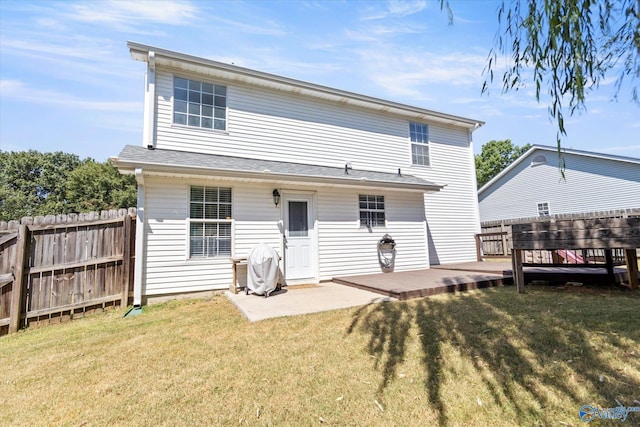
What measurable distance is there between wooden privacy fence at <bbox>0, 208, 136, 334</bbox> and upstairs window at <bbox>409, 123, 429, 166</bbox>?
30.1ft

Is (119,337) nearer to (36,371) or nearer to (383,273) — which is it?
(36,371)

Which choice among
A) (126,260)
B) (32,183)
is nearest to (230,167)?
(126,260)

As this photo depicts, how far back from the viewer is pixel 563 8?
240 cm

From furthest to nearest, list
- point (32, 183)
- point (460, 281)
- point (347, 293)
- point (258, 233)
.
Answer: point (32, 183)
point (258, 233)
point (460, 281)
point (347, 293)

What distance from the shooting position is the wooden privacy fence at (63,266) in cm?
450

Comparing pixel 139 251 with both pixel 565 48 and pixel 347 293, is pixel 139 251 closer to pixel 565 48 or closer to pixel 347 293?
pixel 347 293

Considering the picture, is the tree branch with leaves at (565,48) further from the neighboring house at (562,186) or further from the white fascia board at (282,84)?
the neighboring house at (562,186)

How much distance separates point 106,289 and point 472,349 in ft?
20.6

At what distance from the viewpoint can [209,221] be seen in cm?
629

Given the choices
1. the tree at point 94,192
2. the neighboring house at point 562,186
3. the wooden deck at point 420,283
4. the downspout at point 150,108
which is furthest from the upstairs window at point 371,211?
the tree at point 94,192

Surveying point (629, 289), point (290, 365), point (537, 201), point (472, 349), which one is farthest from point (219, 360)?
point (537, 201)

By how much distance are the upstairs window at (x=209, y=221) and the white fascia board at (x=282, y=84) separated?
3.25 metres

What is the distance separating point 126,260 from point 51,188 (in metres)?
31.0

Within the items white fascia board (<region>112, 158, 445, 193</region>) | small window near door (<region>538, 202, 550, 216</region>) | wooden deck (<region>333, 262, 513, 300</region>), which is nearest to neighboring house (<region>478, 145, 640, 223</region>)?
small window near door (<region>538, 202, 550, 216</region>)
